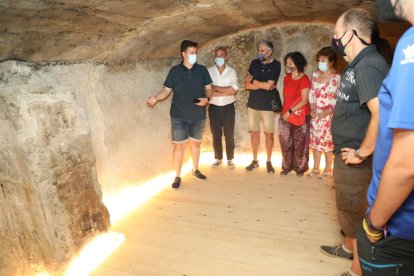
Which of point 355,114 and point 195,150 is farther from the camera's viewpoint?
point 195,150

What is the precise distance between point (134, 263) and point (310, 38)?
12.9ft

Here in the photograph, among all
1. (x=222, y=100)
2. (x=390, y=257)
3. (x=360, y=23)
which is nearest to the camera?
(x=390, y=257)

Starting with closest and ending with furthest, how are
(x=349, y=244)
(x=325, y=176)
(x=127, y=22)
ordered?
1. (x=349, y=244)
2. (x=127, y=22)
3. (x=325, y=176)

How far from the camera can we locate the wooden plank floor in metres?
→ 2.49

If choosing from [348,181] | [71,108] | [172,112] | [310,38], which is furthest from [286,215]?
[310,38]

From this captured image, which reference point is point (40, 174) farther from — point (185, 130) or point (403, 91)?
point (403, 91)

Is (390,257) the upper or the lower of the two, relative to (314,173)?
upper

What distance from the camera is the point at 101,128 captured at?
11.1ft

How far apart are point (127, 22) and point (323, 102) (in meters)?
2.53

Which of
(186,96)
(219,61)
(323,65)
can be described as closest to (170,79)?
(186,96)

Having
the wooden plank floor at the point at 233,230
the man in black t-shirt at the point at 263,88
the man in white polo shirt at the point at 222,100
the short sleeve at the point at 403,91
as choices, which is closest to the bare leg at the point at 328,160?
the wooden plank floor at the point at 233,230

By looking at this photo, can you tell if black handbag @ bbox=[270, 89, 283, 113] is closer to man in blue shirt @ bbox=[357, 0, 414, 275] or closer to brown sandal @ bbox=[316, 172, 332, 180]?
brown sandal @ bbox=[316, 172, 332, 180]

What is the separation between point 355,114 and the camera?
193 centimetres

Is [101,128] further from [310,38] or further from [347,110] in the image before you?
[310,38]
